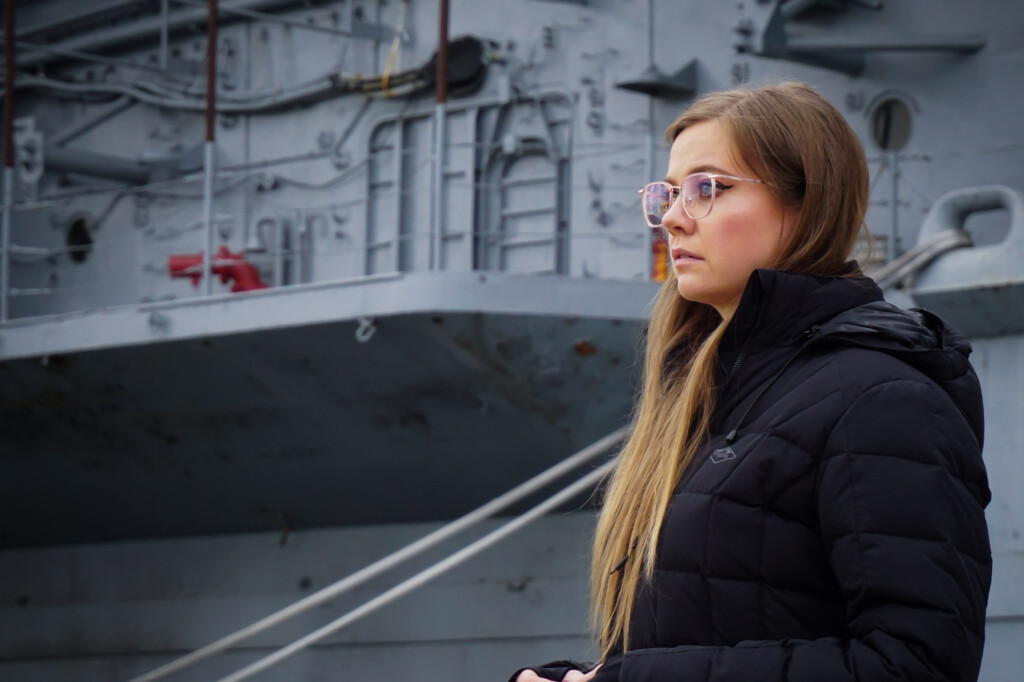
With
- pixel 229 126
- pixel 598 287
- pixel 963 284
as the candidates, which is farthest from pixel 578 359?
pixel 229 126

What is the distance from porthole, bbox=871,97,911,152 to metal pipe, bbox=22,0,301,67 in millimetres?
3494

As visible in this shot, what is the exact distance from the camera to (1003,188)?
481 centimetres

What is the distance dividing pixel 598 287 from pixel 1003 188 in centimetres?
148

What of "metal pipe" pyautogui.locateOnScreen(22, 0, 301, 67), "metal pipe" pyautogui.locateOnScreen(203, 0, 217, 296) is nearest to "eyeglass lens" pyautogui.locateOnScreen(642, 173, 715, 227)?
"metal pipe" pyautogui.locateOnScreen(203, 0, 217, 296)

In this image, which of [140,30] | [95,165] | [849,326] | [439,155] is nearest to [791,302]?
[849,326]

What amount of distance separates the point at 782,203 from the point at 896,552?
413mm

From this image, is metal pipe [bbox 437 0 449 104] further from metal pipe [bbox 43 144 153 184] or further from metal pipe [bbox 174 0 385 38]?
metal pipe [bbox 43 144 153 184]

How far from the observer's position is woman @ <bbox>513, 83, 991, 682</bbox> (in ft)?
3.76

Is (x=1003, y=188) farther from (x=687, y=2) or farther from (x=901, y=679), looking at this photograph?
(x=901, y=679)

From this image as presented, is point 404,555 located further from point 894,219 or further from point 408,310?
point 894,219

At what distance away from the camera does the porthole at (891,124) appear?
5668mm

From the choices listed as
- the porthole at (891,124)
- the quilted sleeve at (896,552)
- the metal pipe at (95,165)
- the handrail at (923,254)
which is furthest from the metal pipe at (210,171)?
the quilted sleeve at (896,552)

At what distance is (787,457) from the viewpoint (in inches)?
48.5

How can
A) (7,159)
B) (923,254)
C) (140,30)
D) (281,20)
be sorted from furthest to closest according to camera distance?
1. (140,30)
2. (281,20)
3. (7,159)
4. (923,254)
